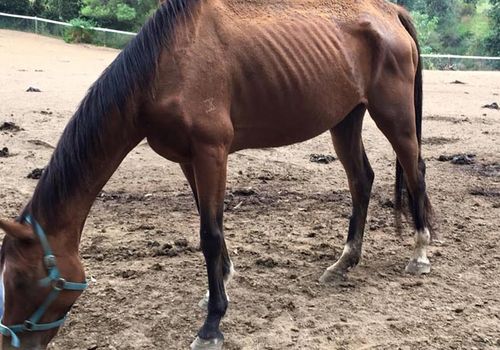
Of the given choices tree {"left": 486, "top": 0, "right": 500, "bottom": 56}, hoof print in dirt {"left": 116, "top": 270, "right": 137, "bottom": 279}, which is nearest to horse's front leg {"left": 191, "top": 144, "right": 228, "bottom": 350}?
hoof print in dirt {"left": 116, "top": 270, "right": 137, "bottom": 279}

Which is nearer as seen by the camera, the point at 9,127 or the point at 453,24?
the point at 9,127

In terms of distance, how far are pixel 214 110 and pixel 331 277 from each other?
1.48m

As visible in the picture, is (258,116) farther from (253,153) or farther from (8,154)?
(8,154)

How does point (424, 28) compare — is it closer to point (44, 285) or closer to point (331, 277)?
point (331, 277)

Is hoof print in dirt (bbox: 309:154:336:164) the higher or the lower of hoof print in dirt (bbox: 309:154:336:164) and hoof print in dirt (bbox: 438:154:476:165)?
the lower

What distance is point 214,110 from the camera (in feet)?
9.16

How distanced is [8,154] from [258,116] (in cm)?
421

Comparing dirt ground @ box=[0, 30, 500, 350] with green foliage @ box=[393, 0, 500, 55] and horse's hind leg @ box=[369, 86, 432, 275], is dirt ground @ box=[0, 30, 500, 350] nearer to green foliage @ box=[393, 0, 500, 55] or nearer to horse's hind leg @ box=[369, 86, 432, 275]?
horse's hind leg @ box=[369, 86, 432, 275]

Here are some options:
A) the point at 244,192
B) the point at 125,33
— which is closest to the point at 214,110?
the point at 244,192

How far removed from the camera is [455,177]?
5.92m

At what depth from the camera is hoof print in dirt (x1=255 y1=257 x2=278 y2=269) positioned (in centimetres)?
386

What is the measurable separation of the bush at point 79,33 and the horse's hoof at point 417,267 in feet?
78.7

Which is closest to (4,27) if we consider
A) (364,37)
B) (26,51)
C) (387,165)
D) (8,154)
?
(26,51)

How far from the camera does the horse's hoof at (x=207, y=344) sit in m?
2.81
